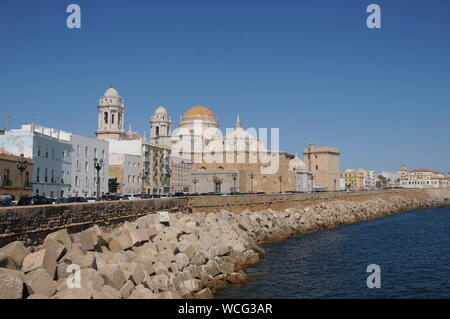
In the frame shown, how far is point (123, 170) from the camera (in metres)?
58.3

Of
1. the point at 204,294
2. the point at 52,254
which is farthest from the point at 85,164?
the point at 52,254

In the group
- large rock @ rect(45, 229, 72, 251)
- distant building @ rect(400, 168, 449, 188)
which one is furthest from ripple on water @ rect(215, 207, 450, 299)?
distant building @ rect(400, 168, 449, 188)

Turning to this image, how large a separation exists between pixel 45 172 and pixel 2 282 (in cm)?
3159

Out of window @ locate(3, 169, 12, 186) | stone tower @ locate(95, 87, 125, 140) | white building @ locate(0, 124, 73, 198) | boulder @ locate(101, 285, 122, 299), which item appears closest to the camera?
boulder @ locate(101, 285, 122, 299)

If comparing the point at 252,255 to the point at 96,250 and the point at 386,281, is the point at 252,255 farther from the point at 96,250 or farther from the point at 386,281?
the point at 96,250

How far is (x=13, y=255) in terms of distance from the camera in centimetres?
1465

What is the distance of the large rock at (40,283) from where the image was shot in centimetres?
1372

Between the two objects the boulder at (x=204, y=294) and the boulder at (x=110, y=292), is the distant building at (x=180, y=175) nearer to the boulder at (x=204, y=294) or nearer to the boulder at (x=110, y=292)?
the boulder at (x=204, y=294)

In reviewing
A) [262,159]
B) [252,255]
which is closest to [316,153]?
[262,159]

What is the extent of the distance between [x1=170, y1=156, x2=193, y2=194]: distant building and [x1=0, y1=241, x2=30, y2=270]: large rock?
6104 centimetres

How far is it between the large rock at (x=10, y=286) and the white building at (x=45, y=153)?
29.4 meters

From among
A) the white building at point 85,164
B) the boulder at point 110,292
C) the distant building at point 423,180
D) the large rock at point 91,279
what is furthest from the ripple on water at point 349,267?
the distant building at point 423,180

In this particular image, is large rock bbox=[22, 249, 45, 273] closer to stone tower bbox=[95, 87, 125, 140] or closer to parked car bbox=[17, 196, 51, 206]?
parked car bbox=[17, 196, 51, 206]

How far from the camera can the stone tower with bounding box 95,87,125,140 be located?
84.4 metres
